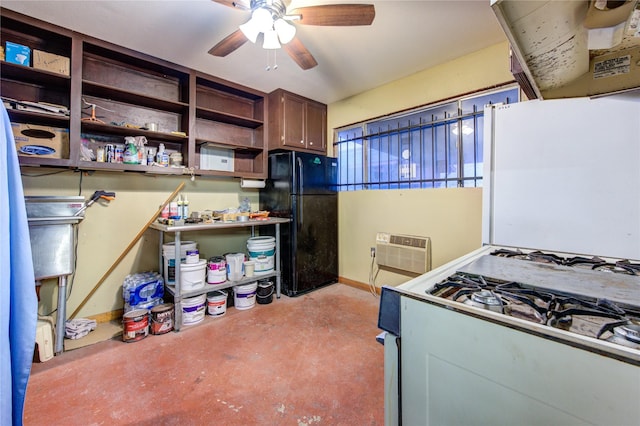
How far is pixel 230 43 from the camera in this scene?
1898 millimetres

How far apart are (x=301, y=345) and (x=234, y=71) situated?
2.74m

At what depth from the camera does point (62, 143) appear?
81.6 inches

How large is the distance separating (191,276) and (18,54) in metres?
2.08

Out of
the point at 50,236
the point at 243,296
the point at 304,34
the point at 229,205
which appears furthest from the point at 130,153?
the point at 304,34

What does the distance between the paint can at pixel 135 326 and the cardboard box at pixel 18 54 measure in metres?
2.04

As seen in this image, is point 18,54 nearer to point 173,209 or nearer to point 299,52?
point 173,209

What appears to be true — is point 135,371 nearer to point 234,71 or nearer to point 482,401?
point 482,401

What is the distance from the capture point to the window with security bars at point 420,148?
7.94 ft

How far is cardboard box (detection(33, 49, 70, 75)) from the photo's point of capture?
76.0 inches

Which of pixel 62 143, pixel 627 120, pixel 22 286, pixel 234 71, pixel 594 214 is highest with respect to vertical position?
pixel 234 71

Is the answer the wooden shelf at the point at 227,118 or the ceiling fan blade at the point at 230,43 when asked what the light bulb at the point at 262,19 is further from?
the wooden shelf at the point at 227,118

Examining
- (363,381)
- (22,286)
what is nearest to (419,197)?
(363,381)

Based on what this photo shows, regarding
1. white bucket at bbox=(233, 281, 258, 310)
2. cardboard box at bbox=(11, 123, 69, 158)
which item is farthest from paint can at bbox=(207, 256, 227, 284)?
cardboard box at bbox=(11, 123, 69, 158)

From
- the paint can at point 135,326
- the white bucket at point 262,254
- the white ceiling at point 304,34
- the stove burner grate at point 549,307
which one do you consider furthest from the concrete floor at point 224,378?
the white ceiling at point 304,34
